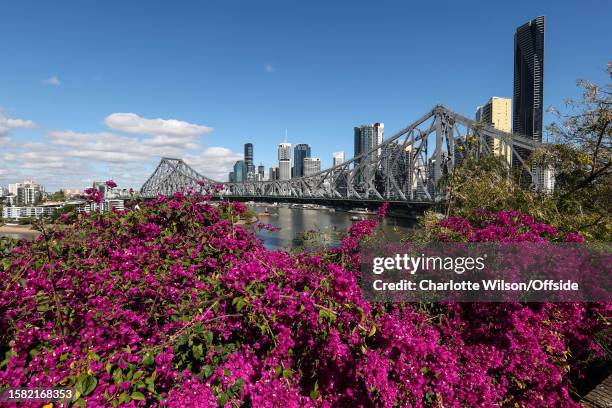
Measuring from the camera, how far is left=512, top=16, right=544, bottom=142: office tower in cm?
1354

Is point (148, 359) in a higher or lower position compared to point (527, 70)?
lower

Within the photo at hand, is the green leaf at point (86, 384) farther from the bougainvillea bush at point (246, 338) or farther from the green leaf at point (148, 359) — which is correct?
the green leaf at point (148, 359)

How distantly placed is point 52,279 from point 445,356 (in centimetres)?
214

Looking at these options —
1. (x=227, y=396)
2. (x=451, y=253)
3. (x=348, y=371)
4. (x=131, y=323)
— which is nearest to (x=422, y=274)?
(x=451, y=253)

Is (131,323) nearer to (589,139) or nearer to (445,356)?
(445,356)

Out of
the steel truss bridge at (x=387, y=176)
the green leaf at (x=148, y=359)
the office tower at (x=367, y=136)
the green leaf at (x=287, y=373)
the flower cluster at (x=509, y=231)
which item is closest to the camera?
the green leaf at (x=148, y=359)

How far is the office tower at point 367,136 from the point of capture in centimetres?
9131

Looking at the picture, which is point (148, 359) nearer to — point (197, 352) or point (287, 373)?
point (197, 352)

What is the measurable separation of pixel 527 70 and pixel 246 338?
1871 centimetres

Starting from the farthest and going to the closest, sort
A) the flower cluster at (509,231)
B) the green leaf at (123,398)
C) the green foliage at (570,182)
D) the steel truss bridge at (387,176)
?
the steel truss bridge at (387,176)
the green foliage at (570,182)
the flower cluster at (509,231)
the green leaf at (123,398)

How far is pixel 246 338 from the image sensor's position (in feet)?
5.86

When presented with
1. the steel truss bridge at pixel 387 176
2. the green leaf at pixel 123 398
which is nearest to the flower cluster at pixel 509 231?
the green leaf at pixel 123 398

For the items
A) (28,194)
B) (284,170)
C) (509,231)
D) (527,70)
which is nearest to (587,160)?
(509,231)

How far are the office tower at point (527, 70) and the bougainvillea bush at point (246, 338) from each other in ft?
40.2
